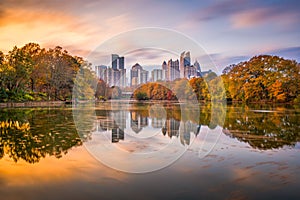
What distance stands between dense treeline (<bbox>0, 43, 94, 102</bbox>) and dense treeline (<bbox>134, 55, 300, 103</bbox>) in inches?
772

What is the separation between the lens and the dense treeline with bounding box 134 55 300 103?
4144 centimetres

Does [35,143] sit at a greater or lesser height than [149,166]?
greater

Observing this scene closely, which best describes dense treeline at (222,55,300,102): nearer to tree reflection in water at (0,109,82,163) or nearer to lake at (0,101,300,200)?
lake at (0,101,300,200)

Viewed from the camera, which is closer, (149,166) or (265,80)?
(149,166)

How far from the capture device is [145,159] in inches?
281

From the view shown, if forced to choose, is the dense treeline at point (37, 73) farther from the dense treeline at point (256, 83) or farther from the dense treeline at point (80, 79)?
the dense treeline at point (256, 83)

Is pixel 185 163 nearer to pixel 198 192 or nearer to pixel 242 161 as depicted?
pixel 242 161

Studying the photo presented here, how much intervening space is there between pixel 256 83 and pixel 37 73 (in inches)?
1312

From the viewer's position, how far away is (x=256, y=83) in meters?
44.2

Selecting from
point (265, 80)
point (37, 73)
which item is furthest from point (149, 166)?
point (265, 80)

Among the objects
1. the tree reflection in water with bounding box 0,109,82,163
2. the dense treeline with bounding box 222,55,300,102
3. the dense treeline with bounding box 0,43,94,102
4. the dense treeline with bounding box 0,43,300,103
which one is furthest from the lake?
the dense treeline with bounding box 222,55,300,102

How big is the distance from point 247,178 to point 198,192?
130 cm

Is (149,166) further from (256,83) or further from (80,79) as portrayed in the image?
(80,79)

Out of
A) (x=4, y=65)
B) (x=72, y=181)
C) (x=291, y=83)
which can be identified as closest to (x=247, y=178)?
(x=72, y=181)
